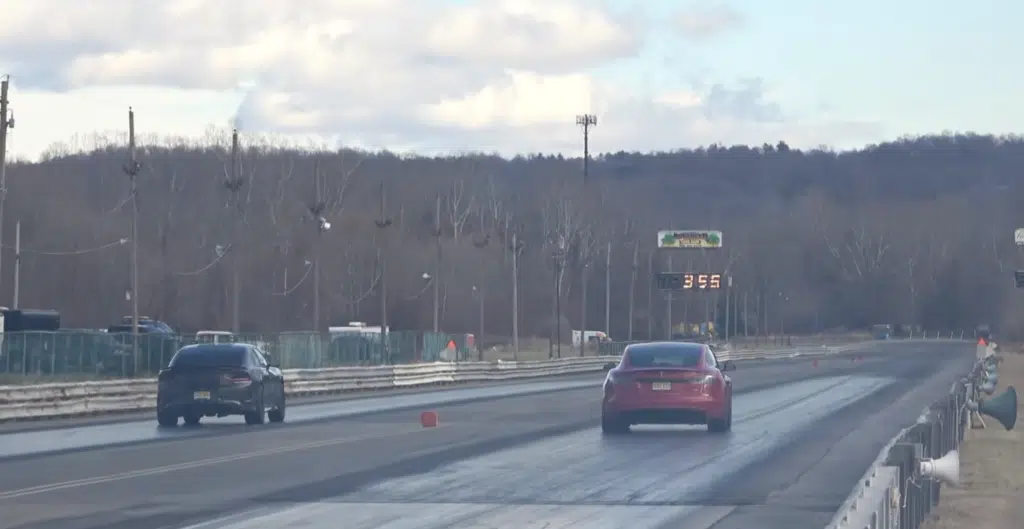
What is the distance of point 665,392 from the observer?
2753 centimetres

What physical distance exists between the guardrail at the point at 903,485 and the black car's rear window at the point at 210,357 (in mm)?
14270

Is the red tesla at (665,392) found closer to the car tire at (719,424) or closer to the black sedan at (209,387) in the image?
the car tire at (719,424)

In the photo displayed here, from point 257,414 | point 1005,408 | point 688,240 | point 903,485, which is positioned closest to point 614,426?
point 1005,408

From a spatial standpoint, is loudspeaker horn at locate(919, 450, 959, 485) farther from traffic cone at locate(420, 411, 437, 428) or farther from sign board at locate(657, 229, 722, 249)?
sign board at locate(657, 229, 722, 249)

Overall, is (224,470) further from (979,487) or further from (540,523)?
(979,487)

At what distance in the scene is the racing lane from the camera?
49.5 feet

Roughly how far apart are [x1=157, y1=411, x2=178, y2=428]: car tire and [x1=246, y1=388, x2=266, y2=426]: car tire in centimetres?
132

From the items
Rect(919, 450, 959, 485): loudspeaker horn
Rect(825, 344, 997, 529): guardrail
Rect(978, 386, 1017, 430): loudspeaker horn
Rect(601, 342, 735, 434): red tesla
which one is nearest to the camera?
Rect(825, 344, 997, 529): guardrail

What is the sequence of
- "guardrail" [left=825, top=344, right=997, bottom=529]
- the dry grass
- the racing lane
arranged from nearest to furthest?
"guardrail" [left=825, top=344, right=997, bottom=529]
the racing lane
the dry grass

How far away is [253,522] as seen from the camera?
14.5 m

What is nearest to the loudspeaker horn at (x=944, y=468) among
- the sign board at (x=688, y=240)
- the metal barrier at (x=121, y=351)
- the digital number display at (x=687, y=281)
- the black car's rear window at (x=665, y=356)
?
the black car's rear window at (x=665, y=356)

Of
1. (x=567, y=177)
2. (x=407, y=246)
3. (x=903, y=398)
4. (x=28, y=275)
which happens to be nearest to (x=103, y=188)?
(x=28, y=275)

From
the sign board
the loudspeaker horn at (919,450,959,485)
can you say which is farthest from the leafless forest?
the loudspeaker horn at (919,450,959,485)

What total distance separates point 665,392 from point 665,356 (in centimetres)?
106
